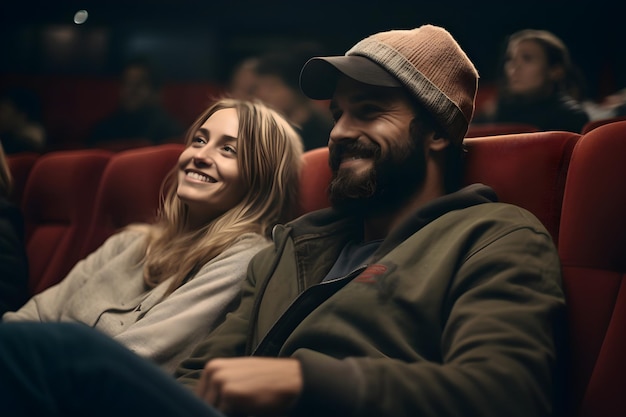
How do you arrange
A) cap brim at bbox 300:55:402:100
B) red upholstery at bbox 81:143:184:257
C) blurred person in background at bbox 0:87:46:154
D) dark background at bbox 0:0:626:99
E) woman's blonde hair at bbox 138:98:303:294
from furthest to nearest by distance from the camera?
dark background at bbox 0:0:626:99, blurred person in background at bbox 0:87:46:154, red upholstery at bbox 81:143:184:257, woman's blonde hair at bbox 138:98:303:294, cap brim at bbox 300:55:402:100

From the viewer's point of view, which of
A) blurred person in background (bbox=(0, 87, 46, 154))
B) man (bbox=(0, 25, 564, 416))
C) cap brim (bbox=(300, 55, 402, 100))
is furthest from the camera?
blurred person in background (bbox=(0, 87, 46, 154))

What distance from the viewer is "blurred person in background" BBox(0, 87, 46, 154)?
382 cm

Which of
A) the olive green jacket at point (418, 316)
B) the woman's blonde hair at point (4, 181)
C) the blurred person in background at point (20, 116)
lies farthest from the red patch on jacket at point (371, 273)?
the blurred person in background at point (20, 116)

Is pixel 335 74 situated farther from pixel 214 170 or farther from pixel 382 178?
pixel 214 170

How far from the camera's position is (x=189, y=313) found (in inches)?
56.7

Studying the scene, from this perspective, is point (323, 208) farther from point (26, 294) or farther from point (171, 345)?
point (26, 294)

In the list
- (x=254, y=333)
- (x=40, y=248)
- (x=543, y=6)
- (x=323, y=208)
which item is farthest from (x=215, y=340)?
(x=543, y=6)

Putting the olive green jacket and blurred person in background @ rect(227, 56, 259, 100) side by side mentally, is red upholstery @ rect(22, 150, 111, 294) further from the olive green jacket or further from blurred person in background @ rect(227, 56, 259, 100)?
blurred person in background @ rect(227, 56, 259, 100)

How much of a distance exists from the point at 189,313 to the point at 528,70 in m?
1.54

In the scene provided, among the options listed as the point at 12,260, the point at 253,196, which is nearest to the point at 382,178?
the point at 253,196

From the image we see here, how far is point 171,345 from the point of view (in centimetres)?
143

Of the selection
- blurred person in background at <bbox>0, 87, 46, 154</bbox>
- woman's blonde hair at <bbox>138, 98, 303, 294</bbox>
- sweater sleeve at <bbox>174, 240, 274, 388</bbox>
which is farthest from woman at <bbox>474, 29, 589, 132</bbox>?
blurred person in background at <bbox>0, 87, 46, 154</bbox>

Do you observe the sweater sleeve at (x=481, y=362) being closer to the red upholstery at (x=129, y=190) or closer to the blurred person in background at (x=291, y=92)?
the red upholstery at (x=129, y=190)

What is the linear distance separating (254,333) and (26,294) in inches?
36.5
